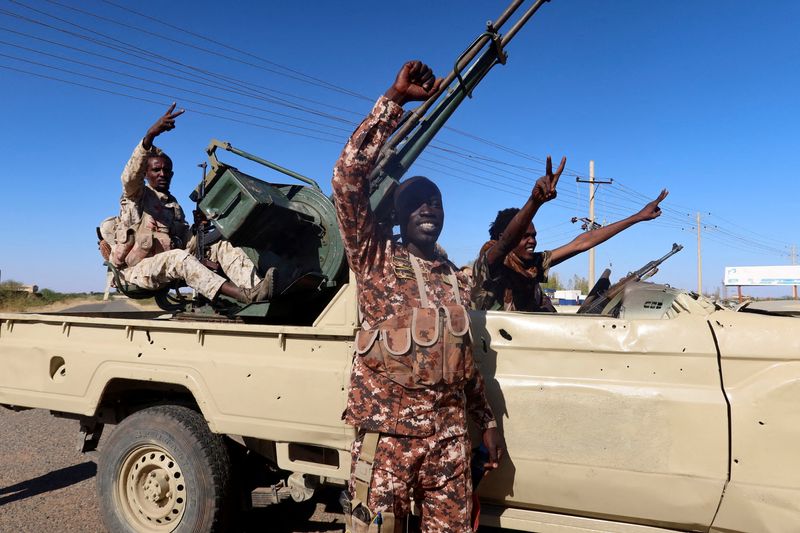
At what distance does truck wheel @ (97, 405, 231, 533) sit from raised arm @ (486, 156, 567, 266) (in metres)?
2.12

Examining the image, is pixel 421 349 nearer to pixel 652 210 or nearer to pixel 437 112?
pixel 437 112

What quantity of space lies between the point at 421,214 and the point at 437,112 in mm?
1169

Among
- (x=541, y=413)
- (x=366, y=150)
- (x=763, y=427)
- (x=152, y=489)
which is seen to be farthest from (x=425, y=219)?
(x=152, y=489)

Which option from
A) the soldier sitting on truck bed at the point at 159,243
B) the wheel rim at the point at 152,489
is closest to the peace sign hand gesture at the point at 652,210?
the soldier sitting on truck bed at the point at 159,243

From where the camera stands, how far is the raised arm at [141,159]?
3.87 metres

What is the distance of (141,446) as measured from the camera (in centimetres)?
310

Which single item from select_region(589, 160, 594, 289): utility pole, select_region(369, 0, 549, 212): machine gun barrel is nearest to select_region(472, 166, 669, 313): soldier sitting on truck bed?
select_region(369, 0, 549, 212): machine gun barrel

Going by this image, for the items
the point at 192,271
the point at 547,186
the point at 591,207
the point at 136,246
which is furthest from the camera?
the point at 591,207

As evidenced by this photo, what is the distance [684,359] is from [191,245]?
12.3 ft

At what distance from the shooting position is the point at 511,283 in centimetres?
410

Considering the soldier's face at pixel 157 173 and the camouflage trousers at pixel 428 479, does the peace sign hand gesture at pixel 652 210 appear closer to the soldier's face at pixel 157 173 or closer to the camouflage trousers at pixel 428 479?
the camouflage trousers at pixel 428 479

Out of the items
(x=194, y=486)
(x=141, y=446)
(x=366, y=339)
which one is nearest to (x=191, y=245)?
(x=141, y=446)

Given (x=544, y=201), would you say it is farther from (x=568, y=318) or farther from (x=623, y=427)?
(x=623, y=427)

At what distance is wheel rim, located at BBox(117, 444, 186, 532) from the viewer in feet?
10.0
